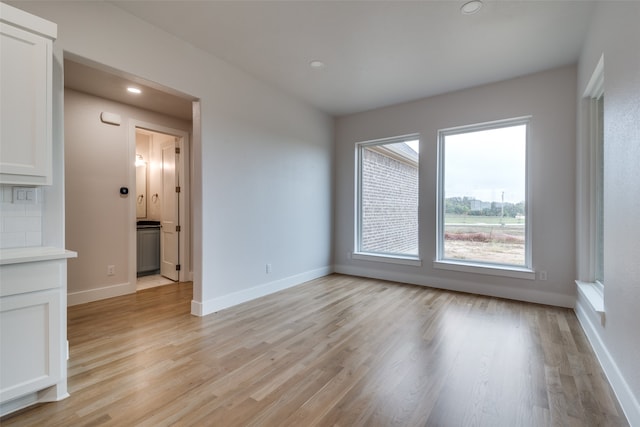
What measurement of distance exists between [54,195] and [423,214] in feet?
13.6

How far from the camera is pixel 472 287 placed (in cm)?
400

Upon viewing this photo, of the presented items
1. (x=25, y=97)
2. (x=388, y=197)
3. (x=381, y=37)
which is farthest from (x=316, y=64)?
(x=25, y=97)

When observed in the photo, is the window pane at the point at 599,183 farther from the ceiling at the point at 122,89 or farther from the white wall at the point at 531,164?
the ceiling at the point at 122,89

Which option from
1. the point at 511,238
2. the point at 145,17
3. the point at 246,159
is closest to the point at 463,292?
the point at 511,238

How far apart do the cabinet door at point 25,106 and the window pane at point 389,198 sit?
164 inches

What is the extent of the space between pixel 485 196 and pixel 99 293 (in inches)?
209

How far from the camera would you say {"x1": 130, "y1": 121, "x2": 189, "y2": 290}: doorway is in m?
4.77

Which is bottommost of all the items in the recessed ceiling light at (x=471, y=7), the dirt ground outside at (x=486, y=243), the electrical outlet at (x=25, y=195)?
the dirt ground outside at (x=486, y=243)

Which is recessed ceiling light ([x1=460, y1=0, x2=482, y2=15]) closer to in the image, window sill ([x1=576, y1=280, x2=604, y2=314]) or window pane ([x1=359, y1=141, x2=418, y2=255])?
window pane ([x1=359, y1=141, x2=418, y2=255])

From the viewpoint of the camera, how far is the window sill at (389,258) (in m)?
4.48

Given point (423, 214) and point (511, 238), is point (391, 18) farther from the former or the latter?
point (511, 238)

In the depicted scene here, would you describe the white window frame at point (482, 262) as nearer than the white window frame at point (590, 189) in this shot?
No

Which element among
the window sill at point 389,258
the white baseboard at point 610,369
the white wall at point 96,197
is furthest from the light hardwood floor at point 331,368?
the window sill at point 389,258

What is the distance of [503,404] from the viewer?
5.63ft
